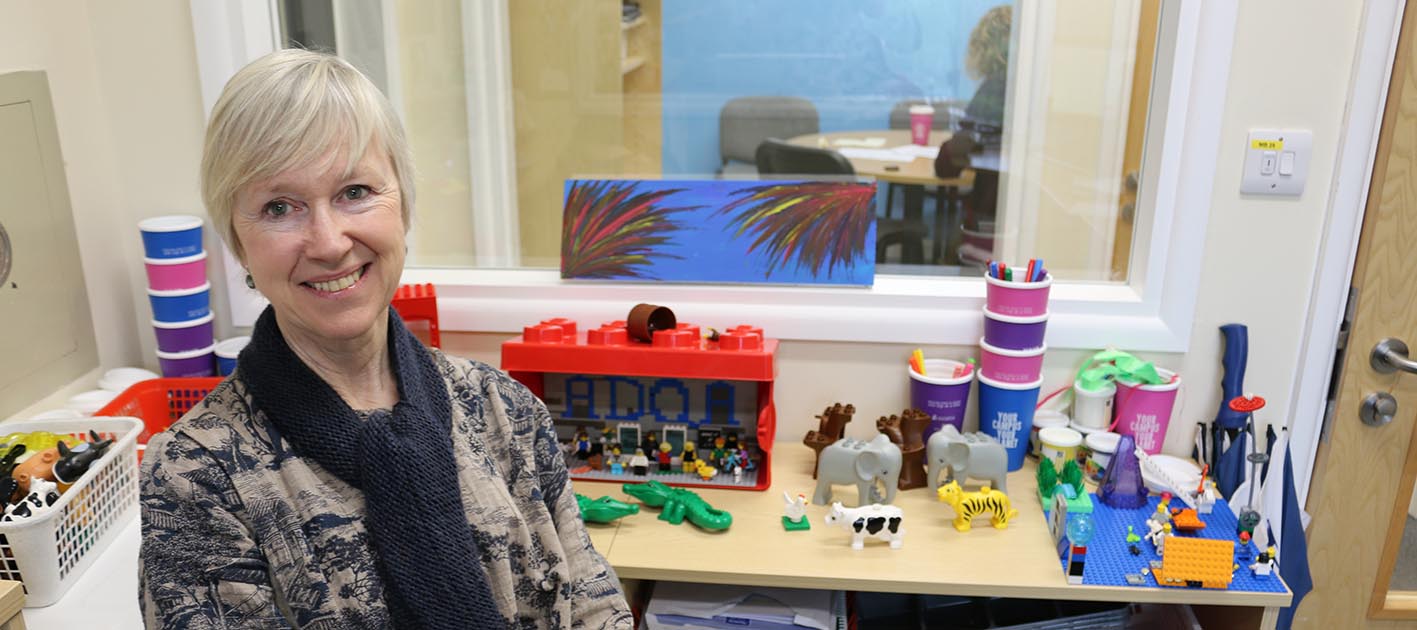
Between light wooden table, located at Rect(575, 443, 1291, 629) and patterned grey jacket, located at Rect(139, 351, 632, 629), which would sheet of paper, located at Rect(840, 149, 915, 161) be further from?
patterned grey jacket, located at Rect(139, 351, 632, 629)

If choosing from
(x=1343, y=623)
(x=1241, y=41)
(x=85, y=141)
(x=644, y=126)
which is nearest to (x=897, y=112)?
(x=644, y=126)

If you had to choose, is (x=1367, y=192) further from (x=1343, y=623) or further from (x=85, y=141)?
(x=85, y=141)

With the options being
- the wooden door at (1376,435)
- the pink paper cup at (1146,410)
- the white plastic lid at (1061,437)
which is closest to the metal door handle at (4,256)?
the white plastic lid at (1061,437)

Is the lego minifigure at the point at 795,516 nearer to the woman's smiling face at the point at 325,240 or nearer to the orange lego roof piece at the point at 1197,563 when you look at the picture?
the orange lego roof piece at the point at 1197,563

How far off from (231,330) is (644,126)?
0.95 metres

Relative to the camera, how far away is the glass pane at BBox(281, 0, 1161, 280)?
1951 mm

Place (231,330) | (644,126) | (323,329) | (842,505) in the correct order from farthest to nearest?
(644,126), (231,330), (842,505), (323,329)

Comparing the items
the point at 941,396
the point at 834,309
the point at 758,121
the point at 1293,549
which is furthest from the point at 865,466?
the point at 758,121

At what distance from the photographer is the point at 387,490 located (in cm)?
103

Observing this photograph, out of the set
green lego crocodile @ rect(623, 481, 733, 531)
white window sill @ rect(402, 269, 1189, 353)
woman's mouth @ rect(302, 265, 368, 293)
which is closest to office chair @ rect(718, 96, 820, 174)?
white window sill @ rect(402, 269, 1189, 353)

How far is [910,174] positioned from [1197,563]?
1.17 meters

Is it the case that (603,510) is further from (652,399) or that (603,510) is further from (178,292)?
(178,292)

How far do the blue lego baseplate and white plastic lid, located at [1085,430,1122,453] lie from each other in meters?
0.08

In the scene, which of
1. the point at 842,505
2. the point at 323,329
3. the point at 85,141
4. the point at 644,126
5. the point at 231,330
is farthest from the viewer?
the point at 644,126
